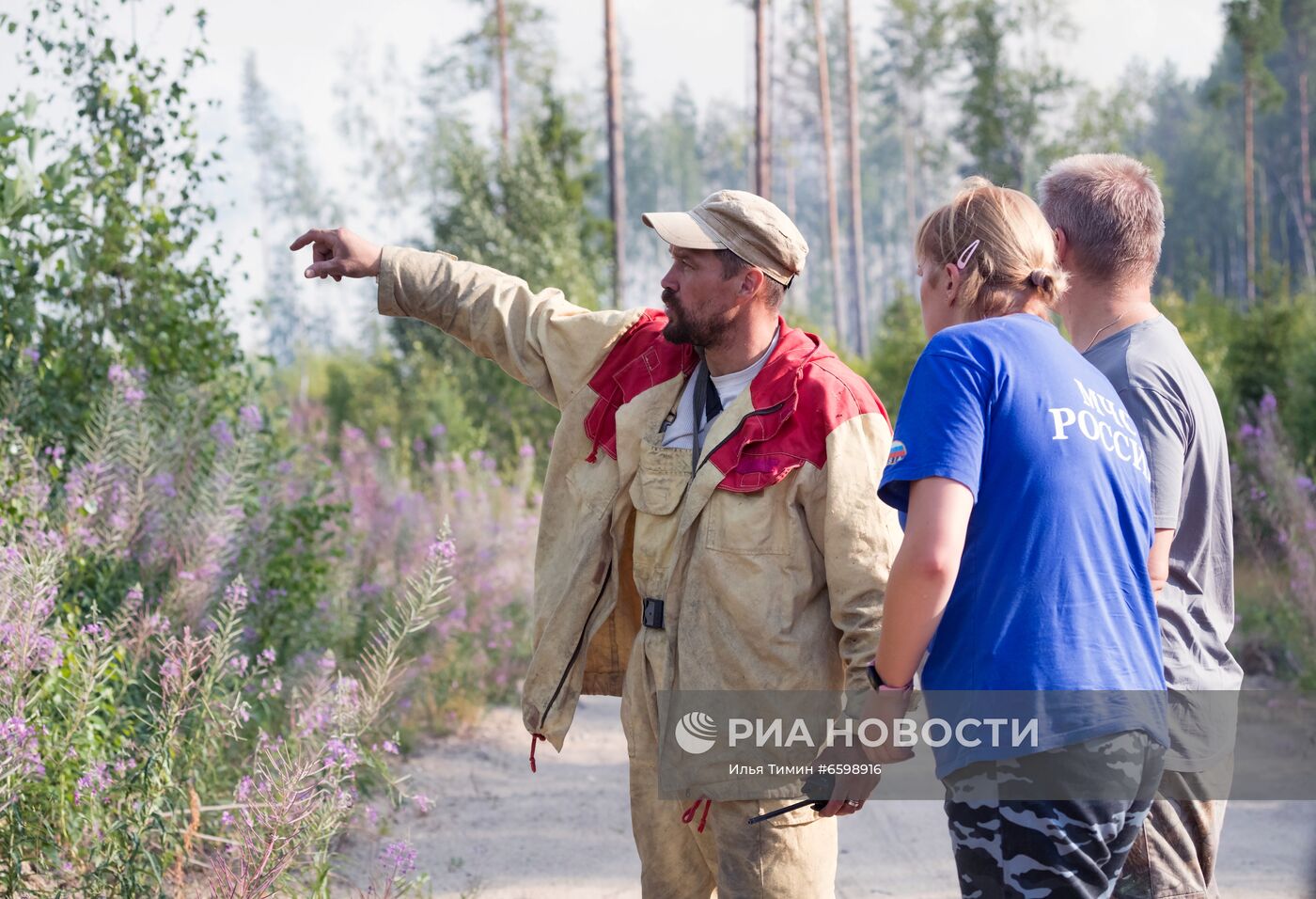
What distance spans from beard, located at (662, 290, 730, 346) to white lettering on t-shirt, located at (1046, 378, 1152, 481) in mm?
1024

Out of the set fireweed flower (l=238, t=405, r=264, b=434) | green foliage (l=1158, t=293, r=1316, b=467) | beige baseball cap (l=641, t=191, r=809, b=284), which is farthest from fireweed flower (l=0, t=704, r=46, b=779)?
green foliage (l=1158, t=293, r=1316, b=467)

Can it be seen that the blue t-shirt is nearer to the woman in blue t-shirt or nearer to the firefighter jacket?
the woman in blue t-shirt

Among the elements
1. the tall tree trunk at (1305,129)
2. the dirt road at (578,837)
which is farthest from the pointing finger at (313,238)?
the tall tree trunk at (1305,129)

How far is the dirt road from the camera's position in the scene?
16.5 ft

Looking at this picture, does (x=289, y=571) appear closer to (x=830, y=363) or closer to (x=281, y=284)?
(x=830, y=363)

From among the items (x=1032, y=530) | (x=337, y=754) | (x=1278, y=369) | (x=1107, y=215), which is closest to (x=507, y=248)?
(x=1278, y=369)

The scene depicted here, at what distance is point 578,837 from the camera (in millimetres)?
5730

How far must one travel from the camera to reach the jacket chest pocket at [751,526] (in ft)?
9.70

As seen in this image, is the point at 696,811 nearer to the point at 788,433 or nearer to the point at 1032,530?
the point at 788,433

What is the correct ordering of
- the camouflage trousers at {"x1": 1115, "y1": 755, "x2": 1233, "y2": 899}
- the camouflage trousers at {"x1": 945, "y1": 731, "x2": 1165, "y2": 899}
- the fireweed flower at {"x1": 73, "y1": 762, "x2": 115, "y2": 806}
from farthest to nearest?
the fireweed flower at {"x1": 73, "y1": 762, "x2": 115, "y2": 806}
the camouflage trousers at {"x1": 1115, "y1": 755, "x2": 1233, "y2": 899}
the camouflage trousers at {"x1": 945, "y1": 731, "x2": 1165, "y2": 899}

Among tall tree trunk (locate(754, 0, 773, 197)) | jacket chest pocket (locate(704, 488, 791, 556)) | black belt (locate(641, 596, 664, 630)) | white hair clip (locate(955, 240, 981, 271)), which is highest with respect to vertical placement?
tall tree trunk (locate(754, 0, 773, 197))

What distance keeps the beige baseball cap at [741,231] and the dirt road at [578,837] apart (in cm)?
280

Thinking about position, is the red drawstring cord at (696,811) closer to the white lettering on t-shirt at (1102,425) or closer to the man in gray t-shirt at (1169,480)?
the man in gray t-shirt at (1169,480)

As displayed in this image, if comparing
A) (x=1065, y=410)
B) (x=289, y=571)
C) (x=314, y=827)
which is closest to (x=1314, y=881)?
(x=1065, y=410)
